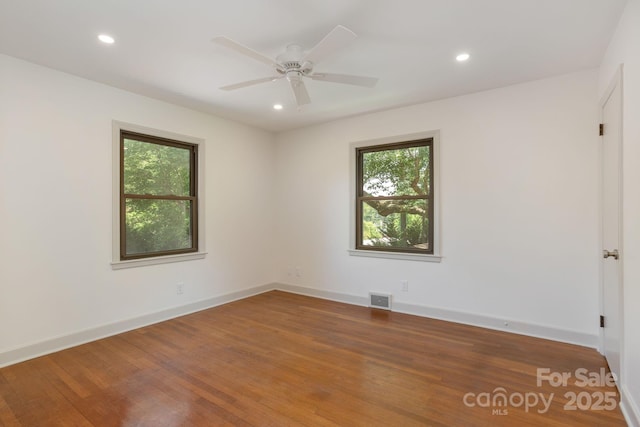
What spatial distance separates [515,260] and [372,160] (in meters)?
2.13

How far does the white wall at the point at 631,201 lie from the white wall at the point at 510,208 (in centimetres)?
103

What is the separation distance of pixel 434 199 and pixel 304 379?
8.36 ft

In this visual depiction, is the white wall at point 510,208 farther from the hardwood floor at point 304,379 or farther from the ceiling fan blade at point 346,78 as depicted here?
the ceiling fan blade at point 346,78

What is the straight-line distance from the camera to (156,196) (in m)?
3.83

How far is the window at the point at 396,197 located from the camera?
4.02 metres

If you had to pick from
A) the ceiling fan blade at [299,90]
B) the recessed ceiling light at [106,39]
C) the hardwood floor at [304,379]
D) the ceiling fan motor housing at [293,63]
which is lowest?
the hardwood floor at [304,379]

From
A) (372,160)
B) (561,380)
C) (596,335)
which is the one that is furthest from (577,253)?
(372,160)

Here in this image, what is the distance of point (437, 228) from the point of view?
385 centimetres

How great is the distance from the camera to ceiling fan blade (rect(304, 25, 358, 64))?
6.33ft

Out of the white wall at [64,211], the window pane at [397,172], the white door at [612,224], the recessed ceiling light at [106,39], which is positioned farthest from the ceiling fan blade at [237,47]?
the white door at [612,224]

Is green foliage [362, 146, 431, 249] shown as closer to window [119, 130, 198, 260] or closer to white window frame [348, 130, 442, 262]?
white window frame [348, 130, 442, 262]

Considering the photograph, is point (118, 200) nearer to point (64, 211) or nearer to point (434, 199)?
point (64, 211)

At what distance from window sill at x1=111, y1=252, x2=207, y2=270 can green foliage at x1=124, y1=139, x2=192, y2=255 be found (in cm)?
13

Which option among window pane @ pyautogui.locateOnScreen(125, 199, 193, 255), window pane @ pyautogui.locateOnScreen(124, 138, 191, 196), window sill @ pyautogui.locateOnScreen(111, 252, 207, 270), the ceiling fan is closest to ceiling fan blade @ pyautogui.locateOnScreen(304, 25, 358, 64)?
the ceiling fan
